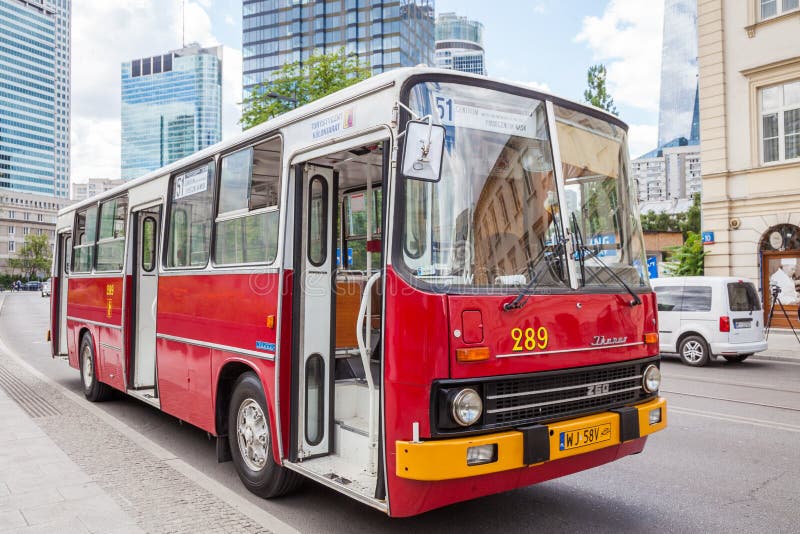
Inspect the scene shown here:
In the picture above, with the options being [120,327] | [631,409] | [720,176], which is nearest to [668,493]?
[631,409]

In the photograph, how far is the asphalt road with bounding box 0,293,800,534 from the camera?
4.72m

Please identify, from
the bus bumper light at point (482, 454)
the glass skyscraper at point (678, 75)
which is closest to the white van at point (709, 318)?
the bus bumper light at point (482, 454)

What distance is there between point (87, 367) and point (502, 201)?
7.89m

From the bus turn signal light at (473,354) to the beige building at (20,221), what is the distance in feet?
420

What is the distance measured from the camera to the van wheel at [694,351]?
1386 centimetres

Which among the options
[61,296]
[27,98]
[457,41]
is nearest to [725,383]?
[61,296]

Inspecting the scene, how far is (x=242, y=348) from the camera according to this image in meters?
5.46

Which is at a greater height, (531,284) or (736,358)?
(531,284)

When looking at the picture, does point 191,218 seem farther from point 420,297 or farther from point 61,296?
point 61,296

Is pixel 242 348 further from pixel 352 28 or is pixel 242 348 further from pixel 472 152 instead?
pixel 352 28

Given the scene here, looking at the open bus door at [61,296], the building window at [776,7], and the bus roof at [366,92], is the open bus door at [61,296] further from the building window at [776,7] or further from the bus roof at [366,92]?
the building window at [776,7]

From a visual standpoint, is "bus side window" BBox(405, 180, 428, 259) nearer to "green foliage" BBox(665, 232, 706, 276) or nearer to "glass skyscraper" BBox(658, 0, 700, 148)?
"green foliage" BBox(665, 232, 706, 276)

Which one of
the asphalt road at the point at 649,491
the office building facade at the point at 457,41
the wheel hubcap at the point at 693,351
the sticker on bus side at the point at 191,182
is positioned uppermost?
the office building facade at the point at 457,41

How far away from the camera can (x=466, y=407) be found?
12.6 feet
